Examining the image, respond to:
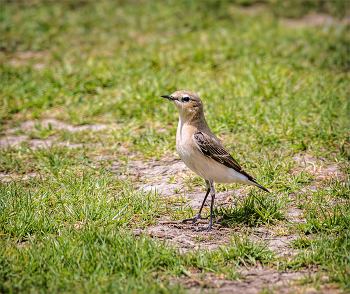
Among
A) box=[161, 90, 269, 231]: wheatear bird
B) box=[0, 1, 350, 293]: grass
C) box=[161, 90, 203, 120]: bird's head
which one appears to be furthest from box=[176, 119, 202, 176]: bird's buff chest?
box=[0, 1, 350, 293]: grass

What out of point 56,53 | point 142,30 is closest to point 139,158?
point 56,53

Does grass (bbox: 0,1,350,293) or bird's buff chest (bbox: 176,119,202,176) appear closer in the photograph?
grass (bbox: 0,1,350,293)

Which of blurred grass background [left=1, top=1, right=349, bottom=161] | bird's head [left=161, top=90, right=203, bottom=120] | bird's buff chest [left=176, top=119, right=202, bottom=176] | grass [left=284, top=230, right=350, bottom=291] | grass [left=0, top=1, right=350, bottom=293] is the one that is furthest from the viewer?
blurred grass background [left=1, top=1, right=349, bottom=161]

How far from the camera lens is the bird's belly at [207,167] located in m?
4.61

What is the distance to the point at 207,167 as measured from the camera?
4.64m

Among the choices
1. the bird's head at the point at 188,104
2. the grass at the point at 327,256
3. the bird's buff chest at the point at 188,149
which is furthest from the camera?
the bird's head at the point at 188,104

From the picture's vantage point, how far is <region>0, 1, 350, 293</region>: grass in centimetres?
381

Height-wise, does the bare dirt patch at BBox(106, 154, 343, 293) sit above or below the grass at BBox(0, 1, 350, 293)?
below

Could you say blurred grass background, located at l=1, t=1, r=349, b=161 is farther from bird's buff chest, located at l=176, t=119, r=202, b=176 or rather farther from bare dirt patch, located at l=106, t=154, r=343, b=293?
bird's buff chest, located at l=176, t=119, r=202, b=176

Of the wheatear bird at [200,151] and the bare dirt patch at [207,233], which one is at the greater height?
the wheatear bird at [200,151]

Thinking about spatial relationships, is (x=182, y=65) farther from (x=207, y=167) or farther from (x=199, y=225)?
(x=199, y=225)

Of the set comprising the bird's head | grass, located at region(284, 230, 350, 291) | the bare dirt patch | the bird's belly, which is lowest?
the bare dirt patch

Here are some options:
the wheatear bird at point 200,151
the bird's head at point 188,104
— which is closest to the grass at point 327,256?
the wheatear bird at point 200,151

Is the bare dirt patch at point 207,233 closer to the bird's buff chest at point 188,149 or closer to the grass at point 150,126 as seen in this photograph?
the grass at point 150,126
